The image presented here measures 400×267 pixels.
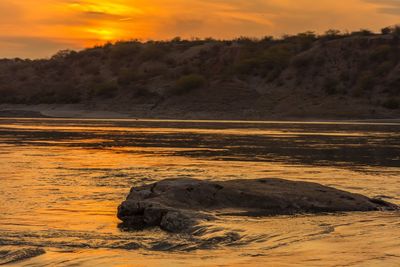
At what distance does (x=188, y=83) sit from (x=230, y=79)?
5.28 m

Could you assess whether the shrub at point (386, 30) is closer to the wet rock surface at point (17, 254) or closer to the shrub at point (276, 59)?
the shrub at point (276, 59)

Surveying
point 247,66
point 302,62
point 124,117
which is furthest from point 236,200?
Result: point 247,66

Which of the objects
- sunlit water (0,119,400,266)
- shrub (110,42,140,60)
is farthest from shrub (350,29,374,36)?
sunlit water (0,119,400,266)

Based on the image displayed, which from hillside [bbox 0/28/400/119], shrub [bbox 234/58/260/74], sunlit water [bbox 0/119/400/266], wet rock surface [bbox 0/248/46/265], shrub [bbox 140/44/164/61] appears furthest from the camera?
shrub [bbox 140/44/164/61]

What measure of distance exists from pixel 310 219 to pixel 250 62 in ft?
249

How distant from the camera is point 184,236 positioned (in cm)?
1177

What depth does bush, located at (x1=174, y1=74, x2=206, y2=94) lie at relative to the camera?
8162cm

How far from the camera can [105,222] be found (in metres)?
13.3

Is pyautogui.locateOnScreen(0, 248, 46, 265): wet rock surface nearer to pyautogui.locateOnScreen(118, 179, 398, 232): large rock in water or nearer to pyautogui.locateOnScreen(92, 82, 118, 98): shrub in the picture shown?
pyautogui.locateOnScreen(118, 179, 398, 232): large rock in water

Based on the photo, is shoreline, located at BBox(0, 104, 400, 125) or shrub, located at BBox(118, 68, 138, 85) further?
shrub, located at BBox(118, 68, 138, 85)

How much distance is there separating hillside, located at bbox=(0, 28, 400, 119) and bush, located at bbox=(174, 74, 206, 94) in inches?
4.3

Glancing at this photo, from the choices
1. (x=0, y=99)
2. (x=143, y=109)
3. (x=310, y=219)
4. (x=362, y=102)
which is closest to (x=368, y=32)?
(x=362, y=102)

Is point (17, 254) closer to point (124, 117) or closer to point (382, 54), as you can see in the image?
point (124, 117)

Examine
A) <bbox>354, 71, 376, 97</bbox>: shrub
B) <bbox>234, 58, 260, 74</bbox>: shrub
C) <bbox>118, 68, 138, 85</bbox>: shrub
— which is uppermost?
<bbox>234, 58, 260, 74</bbox>: shrub
